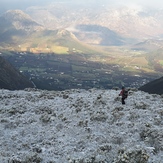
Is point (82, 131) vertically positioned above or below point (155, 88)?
above

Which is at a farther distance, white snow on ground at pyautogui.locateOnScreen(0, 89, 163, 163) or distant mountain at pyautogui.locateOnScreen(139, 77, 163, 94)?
distant mountain at pyautogui.locateOnScreen(139, 77, 163, 94)

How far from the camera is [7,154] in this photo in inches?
752

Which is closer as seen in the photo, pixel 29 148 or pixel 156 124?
pixel 29 148

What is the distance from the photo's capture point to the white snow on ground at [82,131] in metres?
18.3

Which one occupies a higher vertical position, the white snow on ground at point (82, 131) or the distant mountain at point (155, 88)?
the white snow on ground at point (82, 131)

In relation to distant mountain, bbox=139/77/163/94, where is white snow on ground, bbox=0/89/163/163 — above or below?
above

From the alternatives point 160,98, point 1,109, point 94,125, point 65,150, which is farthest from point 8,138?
point 160,98

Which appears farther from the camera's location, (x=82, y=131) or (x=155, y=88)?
(x=155, y=88)

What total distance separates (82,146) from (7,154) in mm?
5577

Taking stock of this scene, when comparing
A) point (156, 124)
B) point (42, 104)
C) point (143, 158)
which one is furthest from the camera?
point (42, 104)

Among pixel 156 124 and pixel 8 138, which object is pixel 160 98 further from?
pixel 8 138

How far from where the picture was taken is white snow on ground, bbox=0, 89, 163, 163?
1833cm

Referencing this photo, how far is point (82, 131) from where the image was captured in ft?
80.4

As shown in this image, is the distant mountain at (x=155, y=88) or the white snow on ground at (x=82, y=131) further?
the distant mountain at (x=155, y=88)
